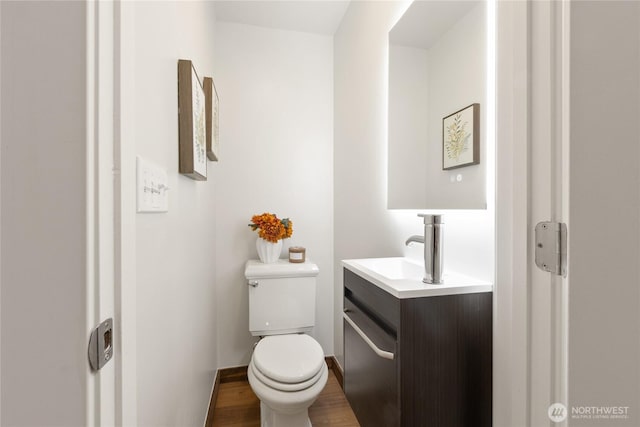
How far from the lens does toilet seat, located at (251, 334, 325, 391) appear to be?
1.25 m

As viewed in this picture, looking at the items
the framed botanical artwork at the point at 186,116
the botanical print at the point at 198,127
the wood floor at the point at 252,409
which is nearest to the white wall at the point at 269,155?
the wood floor at the point at 252,409

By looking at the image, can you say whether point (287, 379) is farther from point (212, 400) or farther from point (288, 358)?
point (212, 400)

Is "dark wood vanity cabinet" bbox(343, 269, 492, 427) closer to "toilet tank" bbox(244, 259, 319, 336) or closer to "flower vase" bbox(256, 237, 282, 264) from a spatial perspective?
"toilet tank" bbox(244, 259, 319, 336)

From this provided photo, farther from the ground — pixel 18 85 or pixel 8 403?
pixel 18 85

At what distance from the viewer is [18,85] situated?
323 millimetres

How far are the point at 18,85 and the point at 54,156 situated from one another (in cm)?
9

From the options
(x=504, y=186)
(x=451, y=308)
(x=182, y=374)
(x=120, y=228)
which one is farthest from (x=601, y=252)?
(x=182, y=374)

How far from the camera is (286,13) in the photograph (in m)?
1.90

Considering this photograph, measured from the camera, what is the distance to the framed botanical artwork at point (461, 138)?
0.92 meters

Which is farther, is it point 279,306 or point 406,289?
point 279,306

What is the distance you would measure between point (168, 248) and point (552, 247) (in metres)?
0.91

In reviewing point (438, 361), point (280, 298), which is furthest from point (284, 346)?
point (438, 361)

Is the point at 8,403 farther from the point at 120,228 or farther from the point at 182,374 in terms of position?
the point at 182,374

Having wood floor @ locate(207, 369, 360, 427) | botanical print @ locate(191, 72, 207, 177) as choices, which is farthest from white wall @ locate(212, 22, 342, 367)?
botanical print @ locate(191, 72, 207, 177)
